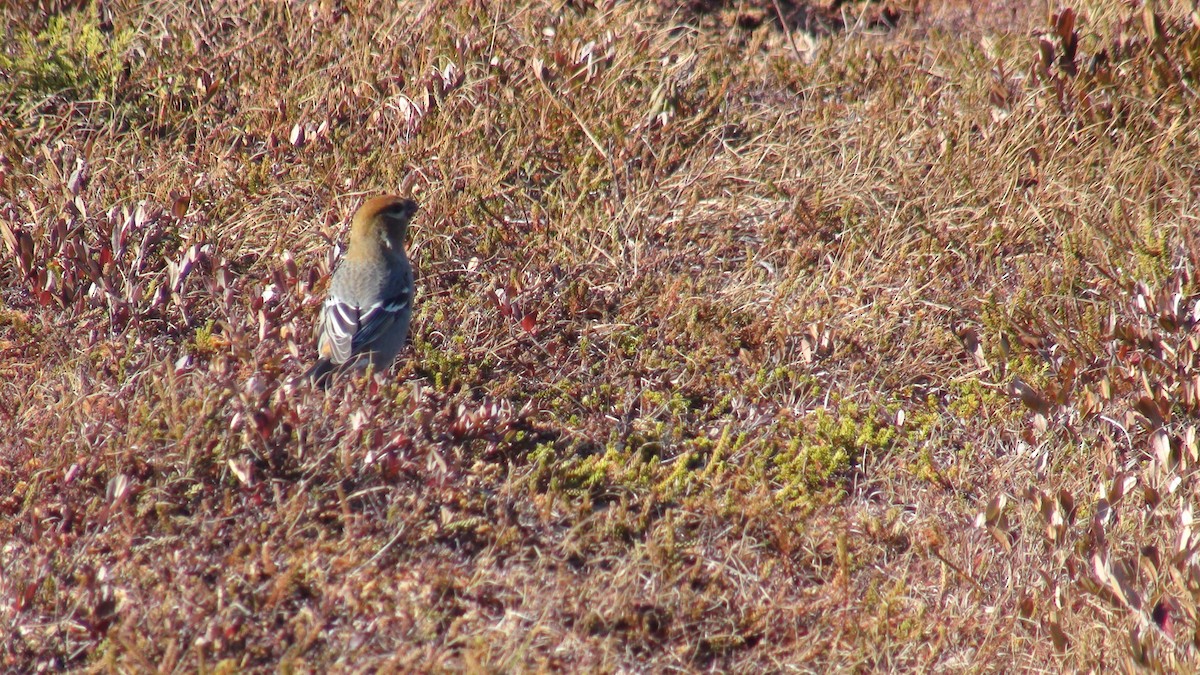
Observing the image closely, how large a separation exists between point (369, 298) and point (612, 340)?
136 cm

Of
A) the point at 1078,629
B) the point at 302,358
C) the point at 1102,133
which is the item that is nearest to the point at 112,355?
the point at 302,358

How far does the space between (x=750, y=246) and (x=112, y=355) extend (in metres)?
3.63

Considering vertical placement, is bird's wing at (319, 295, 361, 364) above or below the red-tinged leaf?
above

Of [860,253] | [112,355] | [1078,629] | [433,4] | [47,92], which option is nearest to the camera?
[1078,629]

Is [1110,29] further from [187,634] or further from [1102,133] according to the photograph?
[187,634]

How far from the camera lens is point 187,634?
435 cm

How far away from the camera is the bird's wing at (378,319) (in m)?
5.68

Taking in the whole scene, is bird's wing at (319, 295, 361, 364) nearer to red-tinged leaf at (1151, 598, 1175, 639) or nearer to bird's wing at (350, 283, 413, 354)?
bird's wing at (350, 283, 413, 354)

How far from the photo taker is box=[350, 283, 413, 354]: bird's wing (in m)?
5.68

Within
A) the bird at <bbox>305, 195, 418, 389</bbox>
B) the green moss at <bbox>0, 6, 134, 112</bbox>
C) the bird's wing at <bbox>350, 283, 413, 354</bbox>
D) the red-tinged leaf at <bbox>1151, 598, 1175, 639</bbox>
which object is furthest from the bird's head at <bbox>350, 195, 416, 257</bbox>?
the red-tinged leaf at <bbox>1151, 598, 1175, 639</bbox>

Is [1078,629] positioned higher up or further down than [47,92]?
further down

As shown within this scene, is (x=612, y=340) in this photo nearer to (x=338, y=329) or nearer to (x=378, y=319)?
(x=378, y=319)

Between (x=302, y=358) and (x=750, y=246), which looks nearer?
(x=302, y=358)

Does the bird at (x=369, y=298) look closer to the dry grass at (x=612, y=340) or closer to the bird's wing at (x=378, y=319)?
the bird's wing at (x=378, y=319)
